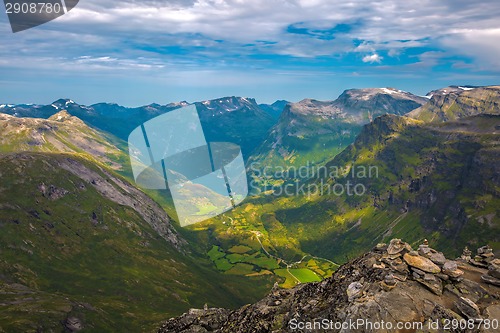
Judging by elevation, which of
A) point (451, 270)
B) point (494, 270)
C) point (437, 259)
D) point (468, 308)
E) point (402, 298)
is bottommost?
point (402, 298)

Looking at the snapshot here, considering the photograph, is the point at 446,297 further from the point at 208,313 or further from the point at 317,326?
the point at 208,313

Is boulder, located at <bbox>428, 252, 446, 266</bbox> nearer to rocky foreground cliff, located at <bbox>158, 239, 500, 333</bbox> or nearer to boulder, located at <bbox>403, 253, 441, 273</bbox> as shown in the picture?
rocky foreground cliff, located at <bbox>158, 239, 500, 333</bbox>

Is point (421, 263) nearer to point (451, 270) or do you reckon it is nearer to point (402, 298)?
point (451, 270)

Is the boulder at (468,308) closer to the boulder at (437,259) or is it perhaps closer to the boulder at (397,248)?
the boulder at (437,259)

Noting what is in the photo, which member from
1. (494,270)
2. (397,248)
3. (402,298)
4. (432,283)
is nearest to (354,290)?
(402,298)

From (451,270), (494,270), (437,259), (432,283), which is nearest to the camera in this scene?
(432,283)

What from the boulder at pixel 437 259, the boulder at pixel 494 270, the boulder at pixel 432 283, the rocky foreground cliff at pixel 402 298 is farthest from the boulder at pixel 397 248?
the boulder at pixel 494 270

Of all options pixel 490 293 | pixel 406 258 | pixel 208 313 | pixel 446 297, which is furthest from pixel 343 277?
pixel 208 313

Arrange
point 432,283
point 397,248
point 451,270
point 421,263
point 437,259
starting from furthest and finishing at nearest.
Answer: point 397,248
point 437,259
point 421,263
point 451,270
point 432,283

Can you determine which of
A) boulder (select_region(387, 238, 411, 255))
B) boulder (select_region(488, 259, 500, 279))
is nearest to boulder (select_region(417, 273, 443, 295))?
boulder (select_region(387, 238, 411, 255))

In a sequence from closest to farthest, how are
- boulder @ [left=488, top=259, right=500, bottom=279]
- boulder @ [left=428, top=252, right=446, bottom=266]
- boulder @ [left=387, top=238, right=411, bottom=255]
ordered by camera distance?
boulder @ [left=488, top=259, right=500, bottom=279], boulder @ [left=428, top=252, right=446, bottom=266], boulder @ [left=387, top=238, right=411, bottom=255]
